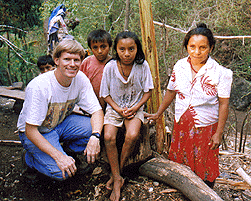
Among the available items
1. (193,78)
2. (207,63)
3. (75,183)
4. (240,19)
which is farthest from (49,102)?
(240,19)

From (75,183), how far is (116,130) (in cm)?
82

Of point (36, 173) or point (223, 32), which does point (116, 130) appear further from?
point (223, 32)

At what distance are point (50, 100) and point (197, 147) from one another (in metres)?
1.56

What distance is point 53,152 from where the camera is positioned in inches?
79.5

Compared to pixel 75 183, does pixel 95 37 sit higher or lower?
higher

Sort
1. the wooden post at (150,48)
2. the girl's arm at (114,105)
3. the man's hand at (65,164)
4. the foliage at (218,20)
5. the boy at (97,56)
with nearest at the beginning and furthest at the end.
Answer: the man's hand at (65,164) < the girl's arm at (114,105) < the wooden post at (150,48) < the boy at (97,56) < the foliage at (218,20)

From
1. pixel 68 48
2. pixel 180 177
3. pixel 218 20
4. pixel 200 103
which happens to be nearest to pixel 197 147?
pixel 180 177

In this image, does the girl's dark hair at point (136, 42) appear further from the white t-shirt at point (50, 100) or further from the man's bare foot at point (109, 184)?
the man's bare foot at point (109, 184)

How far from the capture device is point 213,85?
2.02 m

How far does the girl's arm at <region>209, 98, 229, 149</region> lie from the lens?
1997 mm

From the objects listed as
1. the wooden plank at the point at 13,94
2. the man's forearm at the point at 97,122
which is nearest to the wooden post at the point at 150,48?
the man's forearm at the point at 97,122

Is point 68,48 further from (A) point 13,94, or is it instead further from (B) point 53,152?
(A) point 13,94

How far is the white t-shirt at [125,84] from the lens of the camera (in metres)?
2.44

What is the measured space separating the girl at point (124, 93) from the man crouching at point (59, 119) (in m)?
0.15
